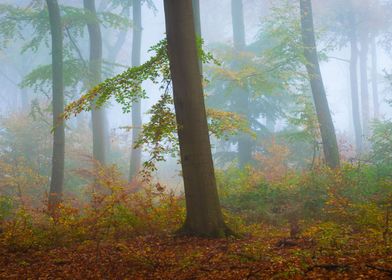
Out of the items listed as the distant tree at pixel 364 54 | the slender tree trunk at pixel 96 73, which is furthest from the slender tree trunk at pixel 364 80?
the slender tree trunk at pixel 96 73

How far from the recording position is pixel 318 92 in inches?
579

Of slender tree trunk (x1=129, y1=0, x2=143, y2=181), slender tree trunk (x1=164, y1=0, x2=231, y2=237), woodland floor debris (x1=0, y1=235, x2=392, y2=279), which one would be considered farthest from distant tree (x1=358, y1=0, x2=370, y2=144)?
woodland floor debris (x1=0, y1=235, x2=392, y2=279)

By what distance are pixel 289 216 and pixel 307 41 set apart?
7.89m

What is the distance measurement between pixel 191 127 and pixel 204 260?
241 centimetres

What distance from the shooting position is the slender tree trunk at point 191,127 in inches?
280

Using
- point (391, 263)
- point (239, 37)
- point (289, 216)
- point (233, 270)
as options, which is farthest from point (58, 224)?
point (239, 37)

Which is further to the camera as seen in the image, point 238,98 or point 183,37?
point 238,98

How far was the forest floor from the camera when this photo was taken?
5.06 metres

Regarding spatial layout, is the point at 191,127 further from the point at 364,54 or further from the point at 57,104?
the point at 364,54

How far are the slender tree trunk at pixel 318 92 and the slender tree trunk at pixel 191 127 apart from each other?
320 inches

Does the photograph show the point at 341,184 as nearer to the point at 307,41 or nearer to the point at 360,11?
the point at 307,41

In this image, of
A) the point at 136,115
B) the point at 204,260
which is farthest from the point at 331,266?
the point at 136,115

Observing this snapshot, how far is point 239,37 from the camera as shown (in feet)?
71.9

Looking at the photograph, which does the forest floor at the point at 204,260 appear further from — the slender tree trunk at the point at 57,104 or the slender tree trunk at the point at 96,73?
the slender tree trunk at the point at 96,73
